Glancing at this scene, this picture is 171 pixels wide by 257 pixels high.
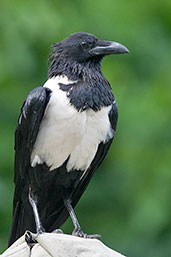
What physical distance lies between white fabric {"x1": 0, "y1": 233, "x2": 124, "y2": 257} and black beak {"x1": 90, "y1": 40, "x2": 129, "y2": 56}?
2.13 meters

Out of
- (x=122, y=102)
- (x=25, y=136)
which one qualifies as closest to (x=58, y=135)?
(x=25, y=136)

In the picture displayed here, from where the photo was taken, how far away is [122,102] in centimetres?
912

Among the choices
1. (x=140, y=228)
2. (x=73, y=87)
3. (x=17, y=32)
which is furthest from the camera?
(x=17, y=32)

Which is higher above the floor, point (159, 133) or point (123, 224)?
point (159, 133)

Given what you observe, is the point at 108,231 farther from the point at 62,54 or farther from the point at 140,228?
the point at 62,54

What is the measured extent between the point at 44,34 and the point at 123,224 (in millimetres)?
2736

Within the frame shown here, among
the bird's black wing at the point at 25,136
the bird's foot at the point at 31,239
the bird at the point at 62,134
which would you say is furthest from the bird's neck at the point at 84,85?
the bird's foot at the point at 31,239

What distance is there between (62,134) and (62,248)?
168cm

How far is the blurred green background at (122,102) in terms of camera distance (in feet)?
29.6

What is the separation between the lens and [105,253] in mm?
5176

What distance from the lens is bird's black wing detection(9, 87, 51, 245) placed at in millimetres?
6500

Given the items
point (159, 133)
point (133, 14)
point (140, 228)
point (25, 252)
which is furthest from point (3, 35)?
point (25, 252)

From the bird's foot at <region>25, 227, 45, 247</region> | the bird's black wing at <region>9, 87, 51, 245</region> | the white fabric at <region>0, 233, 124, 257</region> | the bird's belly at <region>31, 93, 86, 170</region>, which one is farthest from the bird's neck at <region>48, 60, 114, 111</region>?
the white fabric at <region>0, 233, 124, 257</region>

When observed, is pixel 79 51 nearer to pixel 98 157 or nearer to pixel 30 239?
pixel 98 157
